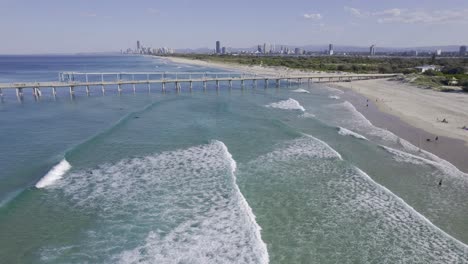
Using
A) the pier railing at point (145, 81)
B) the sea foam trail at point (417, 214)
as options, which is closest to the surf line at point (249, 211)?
the sea foam trail at point (417, 214)

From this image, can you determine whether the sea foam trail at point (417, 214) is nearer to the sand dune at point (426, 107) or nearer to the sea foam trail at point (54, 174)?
the sand dune at point (426, 107)

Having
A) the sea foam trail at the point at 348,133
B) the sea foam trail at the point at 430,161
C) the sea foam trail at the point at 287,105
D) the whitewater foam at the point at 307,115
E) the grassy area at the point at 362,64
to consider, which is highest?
the grassy area at the point at 362,64

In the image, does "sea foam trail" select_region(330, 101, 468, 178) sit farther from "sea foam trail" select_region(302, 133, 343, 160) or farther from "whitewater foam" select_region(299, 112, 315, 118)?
"sea foam trail" select_region(302, 133, 343, 160)

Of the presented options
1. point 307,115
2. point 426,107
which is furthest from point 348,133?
point 426,107

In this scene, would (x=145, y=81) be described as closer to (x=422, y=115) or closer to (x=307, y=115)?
(x=307, y=115)

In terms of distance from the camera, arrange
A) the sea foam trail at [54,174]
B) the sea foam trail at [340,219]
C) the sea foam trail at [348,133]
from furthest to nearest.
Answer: the sea foam trail at [348,133] → the sea foam trail at [54,174] → the sea foam trail at [340,219]

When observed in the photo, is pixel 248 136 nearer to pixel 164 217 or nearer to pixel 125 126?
pixel 125 126
